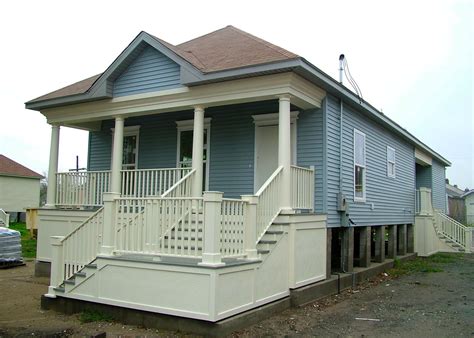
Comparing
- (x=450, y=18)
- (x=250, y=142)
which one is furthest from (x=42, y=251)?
(x=450, y=18)

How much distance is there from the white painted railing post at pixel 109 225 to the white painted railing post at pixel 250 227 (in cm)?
223

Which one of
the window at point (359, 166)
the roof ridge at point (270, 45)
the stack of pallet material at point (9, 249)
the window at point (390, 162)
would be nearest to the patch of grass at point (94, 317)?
the roof ridge at point (270, 45)

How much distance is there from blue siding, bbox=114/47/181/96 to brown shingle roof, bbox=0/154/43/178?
102 feet

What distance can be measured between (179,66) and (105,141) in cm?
485

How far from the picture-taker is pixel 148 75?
10.4 metres

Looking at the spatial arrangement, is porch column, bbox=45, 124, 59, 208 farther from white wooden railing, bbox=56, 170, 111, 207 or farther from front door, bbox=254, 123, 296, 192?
front door, bbox=254, 123, 296, 192

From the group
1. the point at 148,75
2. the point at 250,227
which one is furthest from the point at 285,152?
the point at 148,75

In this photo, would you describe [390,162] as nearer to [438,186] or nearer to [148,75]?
[148,75]

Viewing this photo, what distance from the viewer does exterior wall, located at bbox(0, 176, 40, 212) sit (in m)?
37.5

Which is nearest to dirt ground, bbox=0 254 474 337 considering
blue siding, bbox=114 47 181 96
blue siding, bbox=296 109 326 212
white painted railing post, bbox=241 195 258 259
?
white painted railing post, bbox=241 195 258 259

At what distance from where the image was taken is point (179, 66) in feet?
32.6

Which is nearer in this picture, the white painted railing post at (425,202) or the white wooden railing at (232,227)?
the white wooden railing at (232,227)

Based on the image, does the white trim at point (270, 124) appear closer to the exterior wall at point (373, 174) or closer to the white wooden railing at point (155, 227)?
the exterior wall at point (373, 174)

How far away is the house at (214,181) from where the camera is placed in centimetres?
722
